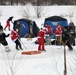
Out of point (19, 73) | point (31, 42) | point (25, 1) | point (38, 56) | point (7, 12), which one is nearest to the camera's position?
point (19, 73)

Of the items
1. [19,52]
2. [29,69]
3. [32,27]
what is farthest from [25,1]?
[29,69]

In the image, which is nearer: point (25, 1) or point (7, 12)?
point (7, 12)

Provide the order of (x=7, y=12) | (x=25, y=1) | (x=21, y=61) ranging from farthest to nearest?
(x=25, y=1)
(x=7, y=12)
(x=21, y=61)

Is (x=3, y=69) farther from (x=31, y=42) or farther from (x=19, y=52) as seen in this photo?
(x=31, y=42)

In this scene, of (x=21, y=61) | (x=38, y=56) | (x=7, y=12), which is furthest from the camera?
(x=7, y=12)

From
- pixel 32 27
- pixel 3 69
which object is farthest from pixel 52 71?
pixel 32 27

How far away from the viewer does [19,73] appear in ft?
42.5

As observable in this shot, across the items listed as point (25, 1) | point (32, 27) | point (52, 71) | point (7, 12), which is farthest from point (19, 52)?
point (25, 1)

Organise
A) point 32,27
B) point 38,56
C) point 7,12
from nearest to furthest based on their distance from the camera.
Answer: point 38,56 → point 32,27 → point 7,12

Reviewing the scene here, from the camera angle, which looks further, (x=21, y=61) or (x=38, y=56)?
(x=38, y=56)

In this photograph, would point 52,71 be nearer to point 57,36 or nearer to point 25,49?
point 25,49

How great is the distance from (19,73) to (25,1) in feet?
158

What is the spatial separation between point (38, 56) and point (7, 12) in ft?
104

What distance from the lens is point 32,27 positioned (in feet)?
84.6
